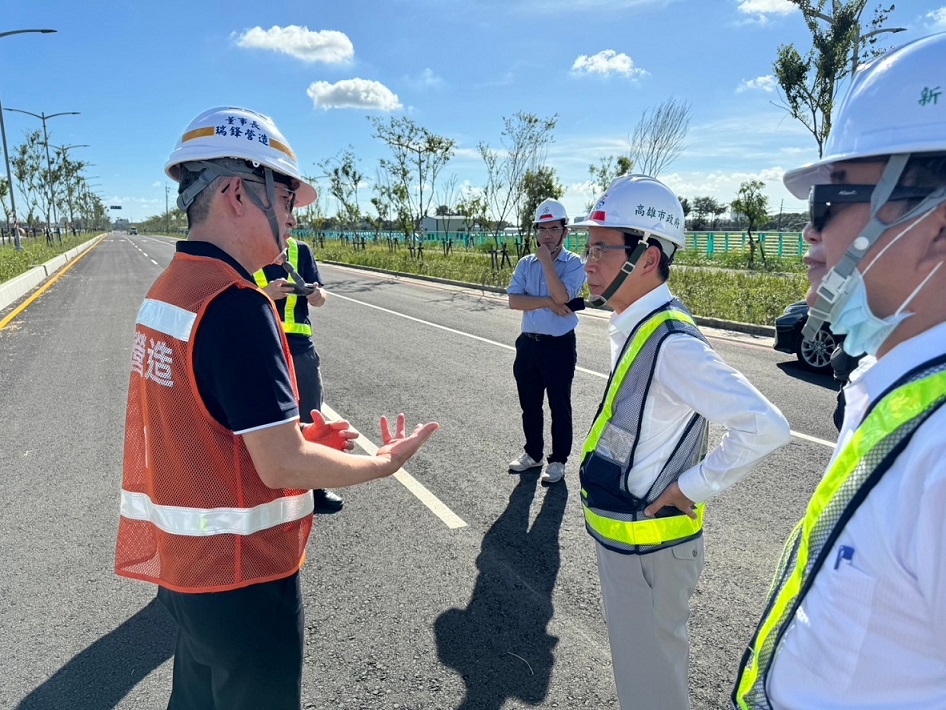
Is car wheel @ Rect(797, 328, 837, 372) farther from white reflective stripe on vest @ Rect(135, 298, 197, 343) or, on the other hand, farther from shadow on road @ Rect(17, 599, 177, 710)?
white reflective stripe on vest @ Rect(135, 298, 197, 343)

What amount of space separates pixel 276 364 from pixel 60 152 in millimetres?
66852

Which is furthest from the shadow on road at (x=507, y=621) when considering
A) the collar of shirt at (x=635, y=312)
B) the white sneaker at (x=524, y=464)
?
the collar of shirt at (x=635, y=312)

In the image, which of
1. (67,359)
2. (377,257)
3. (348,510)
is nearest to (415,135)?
(377,257)

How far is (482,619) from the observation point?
3.00 meters

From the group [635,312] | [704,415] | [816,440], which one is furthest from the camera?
[816,440]

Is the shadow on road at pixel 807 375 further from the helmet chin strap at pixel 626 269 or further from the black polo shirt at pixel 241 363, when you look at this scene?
the black polo shirt at pixel 241 363

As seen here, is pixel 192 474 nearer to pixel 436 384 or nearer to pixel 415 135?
pixel 436 384

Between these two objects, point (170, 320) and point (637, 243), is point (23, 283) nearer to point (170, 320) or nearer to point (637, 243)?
point (170, 320)

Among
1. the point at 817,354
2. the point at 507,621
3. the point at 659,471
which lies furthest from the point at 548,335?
the point at 817,354

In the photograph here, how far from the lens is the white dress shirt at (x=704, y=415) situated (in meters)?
1.80

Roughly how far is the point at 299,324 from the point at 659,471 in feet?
10.1

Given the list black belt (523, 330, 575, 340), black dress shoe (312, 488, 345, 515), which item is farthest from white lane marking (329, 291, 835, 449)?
black dress shoe (312, 488, 345, 515)

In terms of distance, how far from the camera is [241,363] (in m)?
1.46

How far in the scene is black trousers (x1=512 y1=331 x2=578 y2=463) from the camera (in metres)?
4.57
